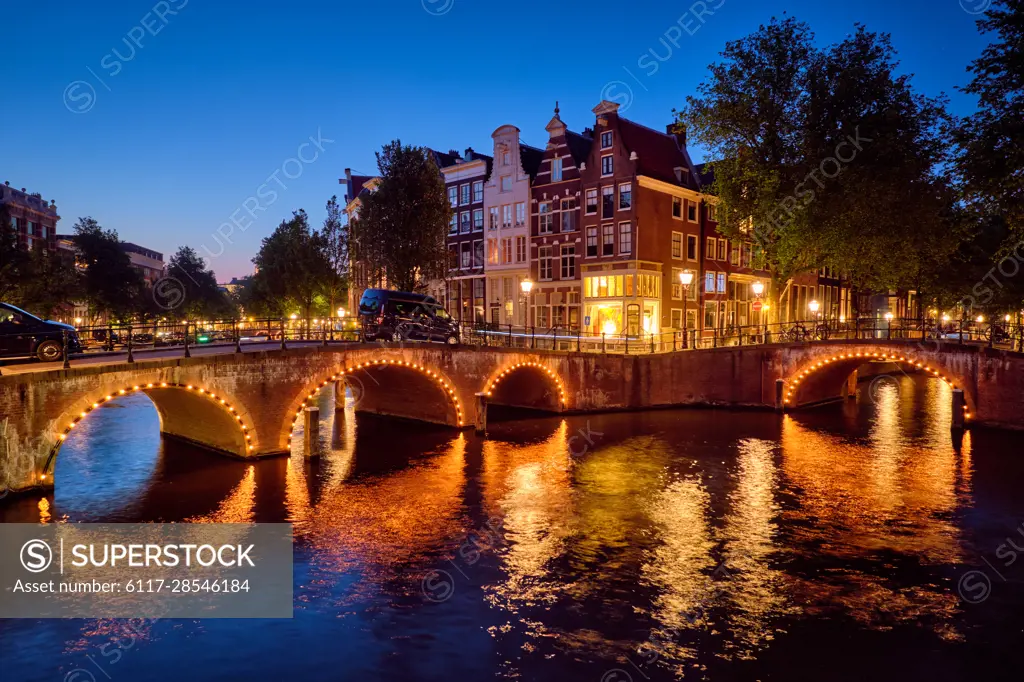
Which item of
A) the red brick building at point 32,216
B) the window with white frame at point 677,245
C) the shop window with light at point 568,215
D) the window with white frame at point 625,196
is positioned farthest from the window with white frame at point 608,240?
the red brick building at point 32,216

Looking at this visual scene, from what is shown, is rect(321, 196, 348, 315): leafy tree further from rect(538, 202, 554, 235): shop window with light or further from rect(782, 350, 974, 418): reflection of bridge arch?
rect(782, 350, 974, 418): reflection of bridge arch

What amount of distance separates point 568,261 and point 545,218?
14.2ft

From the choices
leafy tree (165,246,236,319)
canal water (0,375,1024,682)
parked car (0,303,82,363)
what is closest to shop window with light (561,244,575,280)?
canal water (0,375,1024,682)

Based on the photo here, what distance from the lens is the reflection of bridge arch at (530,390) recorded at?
36.4m

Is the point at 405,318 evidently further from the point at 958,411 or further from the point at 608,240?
the point at 958,411

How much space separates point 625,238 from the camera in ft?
157

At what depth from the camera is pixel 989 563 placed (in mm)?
15820

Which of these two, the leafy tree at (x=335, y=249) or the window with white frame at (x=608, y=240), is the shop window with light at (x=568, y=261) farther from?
the leafy tree at (x=335, y=249)

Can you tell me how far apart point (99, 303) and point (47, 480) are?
48.4 meters

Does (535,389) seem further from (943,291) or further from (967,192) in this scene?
(943,291)

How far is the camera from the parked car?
2102cm

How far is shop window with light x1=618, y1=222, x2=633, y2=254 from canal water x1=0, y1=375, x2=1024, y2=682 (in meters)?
20.6

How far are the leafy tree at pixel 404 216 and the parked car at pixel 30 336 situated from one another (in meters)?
24.1

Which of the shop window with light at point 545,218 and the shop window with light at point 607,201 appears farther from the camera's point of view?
the shop window with light at point 545,218
